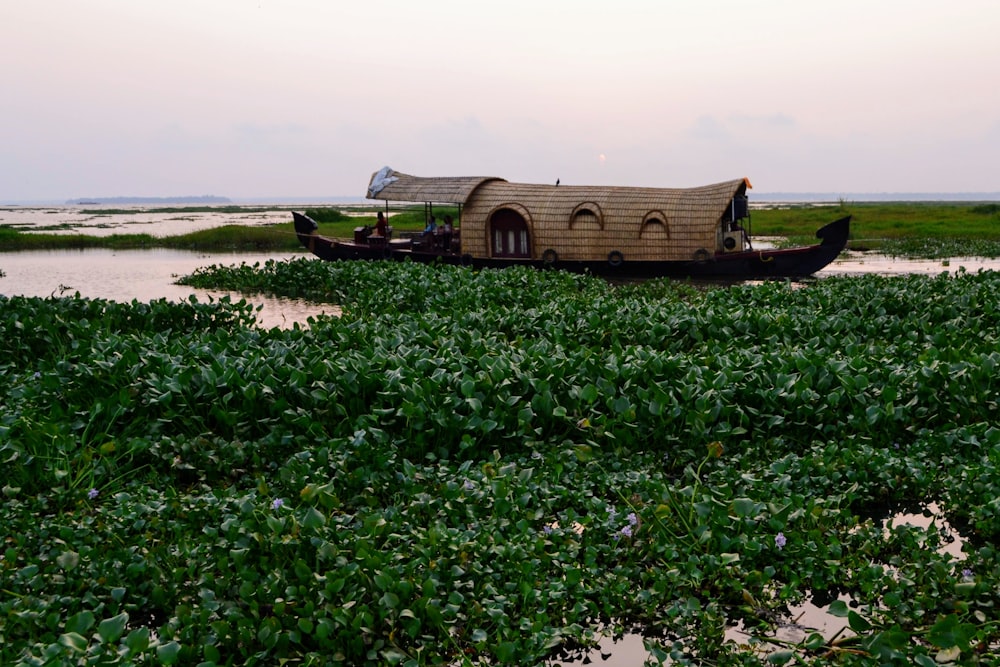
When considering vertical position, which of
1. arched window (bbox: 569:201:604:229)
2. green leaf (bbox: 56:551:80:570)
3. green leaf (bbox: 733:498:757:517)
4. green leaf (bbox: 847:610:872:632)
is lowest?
green leaf (bbox: 847:610:872:632)

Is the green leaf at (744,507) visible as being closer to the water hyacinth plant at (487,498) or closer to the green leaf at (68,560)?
the water hyacinth plant at (487,498)

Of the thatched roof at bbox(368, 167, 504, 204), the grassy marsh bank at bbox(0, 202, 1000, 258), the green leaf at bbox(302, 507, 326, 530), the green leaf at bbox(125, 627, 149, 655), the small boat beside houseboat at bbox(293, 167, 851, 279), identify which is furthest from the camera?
the grassy marsh bank at bbox(0, 202, 1000, 258)

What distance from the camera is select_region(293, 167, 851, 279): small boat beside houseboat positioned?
20.4m

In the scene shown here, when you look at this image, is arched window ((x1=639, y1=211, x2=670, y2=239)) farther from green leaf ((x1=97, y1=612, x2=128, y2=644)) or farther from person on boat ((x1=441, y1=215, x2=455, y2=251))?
green leaf ((x1=97, y1=612, x2=128, y2=644))

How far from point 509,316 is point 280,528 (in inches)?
257

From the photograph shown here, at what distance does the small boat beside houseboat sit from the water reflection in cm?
533

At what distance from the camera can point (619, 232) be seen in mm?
20453

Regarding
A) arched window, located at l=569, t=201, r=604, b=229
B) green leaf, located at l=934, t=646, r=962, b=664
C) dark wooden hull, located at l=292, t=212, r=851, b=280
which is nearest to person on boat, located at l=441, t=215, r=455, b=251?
dark wooden hull, located at l=292, t=212, r=851, b=280

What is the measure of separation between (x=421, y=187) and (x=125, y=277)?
9.18 meters

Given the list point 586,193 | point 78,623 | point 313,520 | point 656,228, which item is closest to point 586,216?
point 586,193

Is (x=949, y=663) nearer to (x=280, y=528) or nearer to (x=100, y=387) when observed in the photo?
(x=280, y=528)

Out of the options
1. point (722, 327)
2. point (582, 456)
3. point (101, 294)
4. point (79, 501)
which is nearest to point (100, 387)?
point (79, 501)

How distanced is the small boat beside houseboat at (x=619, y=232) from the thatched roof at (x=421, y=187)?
5 centimetres

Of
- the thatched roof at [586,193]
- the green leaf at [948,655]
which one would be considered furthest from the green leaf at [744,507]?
the thatched roof at [586,193]
